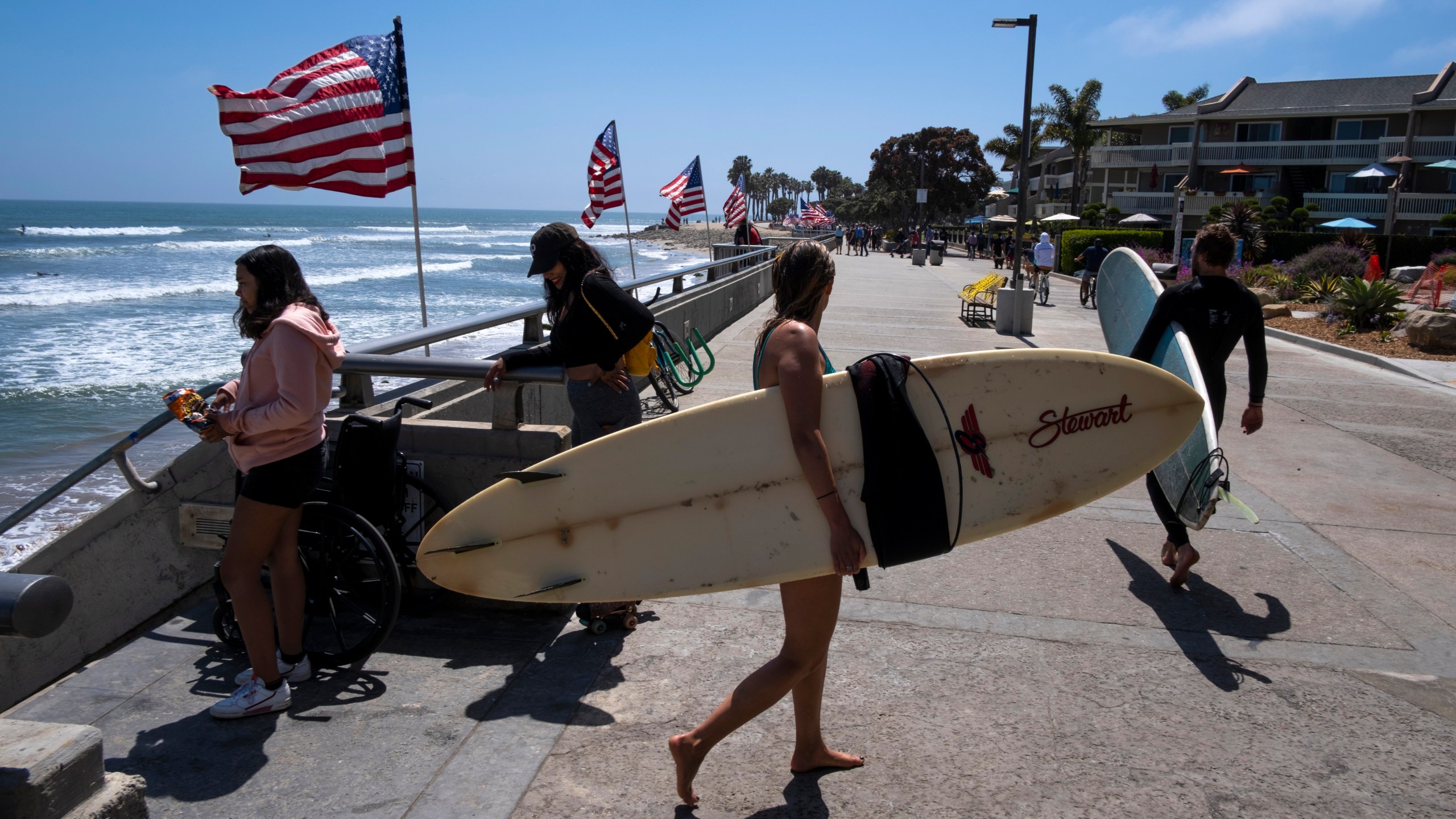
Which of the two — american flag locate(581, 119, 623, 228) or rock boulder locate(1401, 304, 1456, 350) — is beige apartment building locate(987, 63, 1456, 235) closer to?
rock boulder locate(1401, 304, 1456, 350)

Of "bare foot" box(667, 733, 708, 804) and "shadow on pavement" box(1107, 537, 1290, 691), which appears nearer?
"bare foot" box(667, 733, 708, 804)

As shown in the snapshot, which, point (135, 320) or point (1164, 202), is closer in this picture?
point (135, 320)

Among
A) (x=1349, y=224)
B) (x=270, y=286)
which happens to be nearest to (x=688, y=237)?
(x=1349, y=224)

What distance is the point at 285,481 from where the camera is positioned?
124 inches

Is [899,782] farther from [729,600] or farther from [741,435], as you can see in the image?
[729,600]

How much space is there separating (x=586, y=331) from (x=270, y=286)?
1183 mm

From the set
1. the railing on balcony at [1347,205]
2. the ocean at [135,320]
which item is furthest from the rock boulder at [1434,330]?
the railing on balcony at [1347,205]

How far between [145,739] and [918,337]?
12.5 metres

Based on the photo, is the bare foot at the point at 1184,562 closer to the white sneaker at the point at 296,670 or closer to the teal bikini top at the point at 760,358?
the teal bikini top at the point at 760,358

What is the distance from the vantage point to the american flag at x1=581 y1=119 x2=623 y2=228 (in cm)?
1561

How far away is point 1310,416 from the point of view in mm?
9141

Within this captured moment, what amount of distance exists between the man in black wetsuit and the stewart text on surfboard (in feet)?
6.19

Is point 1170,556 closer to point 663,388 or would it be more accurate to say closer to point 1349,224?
point 663,388

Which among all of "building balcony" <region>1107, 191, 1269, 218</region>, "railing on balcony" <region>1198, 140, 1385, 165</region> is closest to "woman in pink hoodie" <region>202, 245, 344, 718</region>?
"building balcony" <region>1107, 191, 1269, 218</region>
